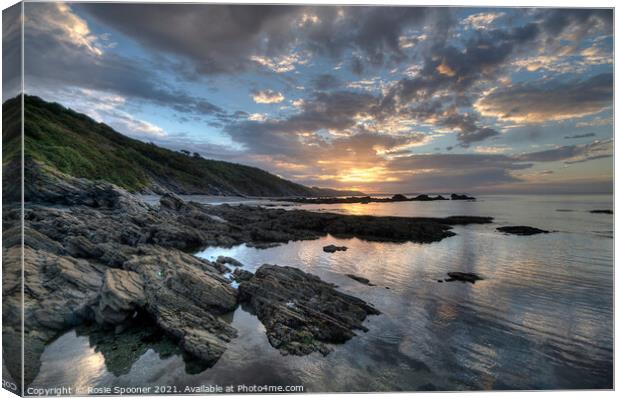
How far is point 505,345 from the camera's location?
8.32 metres

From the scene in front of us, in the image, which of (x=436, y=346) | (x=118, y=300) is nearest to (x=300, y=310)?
(x=436, y=346)

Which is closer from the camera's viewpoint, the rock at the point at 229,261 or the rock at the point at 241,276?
the rock at the point at 241,276

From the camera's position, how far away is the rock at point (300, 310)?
324 inches

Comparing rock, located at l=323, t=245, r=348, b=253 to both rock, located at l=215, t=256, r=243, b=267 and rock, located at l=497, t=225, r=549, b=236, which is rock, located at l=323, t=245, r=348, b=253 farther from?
rock, located at l=497, t=225, r=549, b=236

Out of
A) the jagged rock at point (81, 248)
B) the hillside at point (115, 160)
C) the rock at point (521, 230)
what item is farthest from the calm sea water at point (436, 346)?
the rock at point (521, 230)

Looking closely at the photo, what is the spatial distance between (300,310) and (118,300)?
5.36 m

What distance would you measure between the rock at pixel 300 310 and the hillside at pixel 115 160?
7511 millimetres

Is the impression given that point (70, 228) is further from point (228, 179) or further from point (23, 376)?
point (228, 179)

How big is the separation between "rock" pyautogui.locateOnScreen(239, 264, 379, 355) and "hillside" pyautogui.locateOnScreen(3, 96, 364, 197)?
751cm

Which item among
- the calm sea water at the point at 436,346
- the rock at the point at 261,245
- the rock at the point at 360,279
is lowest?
the calm sea water at the point at 436,346

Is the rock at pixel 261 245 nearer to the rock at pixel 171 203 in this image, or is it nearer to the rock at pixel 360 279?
the rock at pixel 360 279

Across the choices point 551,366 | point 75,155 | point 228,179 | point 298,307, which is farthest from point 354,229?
point 228,179

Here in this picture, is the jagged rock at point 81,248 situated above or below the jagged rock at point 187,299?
above

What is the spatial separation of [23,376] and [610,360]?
13428mm
